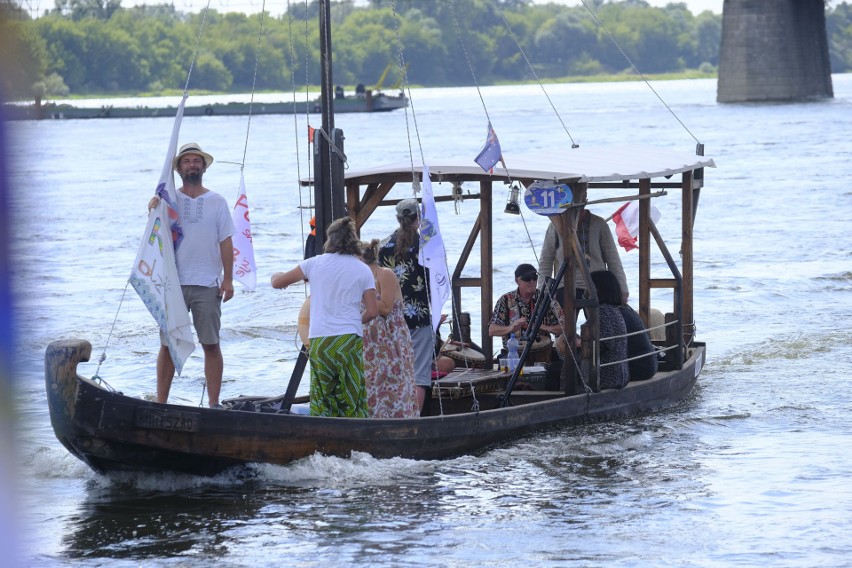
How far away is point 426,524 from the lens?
9086 millimetres

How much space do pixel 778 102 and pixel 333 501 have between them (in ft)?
230

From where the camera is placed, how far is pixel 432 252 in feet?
33.1

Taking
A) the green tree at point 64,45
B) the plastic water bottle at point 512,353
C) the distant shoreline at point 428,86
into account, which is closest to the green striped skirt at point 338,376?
the plastic water bottle at point 512,353

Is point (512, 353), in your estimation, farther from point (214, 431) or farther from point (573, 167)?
point (214, 431)

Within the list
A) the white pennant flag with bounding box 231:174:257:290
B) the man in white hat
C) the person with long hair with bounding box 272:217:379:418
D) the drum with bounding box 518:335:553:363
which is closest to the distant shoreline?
the drum with bounding box 518:335:553:363

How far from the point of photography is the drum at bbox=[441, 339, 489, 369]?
1200 centimetres

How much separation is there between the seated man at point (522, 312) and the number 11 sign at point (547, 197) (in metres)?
1.11

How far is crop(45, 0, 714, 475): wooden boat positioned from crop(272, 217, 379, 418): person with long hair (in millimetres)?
398

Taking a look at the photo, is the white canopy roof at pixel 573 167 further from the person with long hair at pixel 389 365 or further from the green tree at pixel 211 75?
the green tree at pixel 211 75

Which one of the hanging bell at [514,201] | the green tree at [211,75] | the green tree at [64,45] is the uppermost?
the green tree at [64,45]

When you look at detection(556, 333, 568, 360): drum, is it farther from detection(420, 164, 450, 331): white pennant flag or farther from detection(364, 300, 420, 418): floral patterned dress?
detection(364, 300, 420, 418): floral patterned dress

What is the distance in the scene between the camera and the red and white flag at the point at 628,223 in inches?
539

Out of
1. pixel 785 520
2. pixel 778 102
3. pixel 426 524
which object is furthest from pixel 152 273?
pixel 778 102

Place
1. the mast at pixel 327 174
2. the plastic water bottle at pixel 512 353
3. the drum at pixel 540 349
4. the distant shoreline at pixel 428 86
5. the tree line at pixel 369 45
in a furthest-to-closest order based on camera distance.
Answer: the distant shoreline at pixel 428 86 → the tree line at pixel 369 45 → the drum at pixel 540 349 → the plastic water bottle at pixel 512 353 → the mast at pixel 327 174
